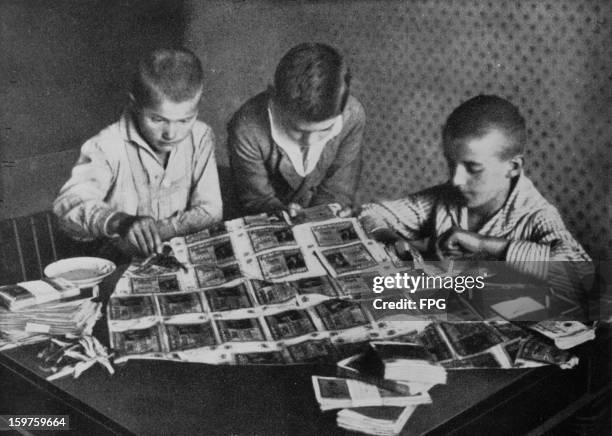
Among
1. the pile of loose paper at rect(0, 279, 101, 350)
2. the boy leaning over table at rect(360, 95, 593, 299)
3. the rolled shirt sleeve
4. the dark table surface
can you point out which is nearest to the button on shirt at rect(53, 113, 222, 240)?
the rolled shirt sleeve

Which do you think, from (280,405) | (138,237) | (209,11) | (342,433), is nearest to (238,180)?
(138,237)

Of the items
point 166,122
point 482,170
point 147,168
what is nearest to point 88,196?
point 147,168

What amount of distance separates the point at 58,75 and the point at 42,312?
2.06ft

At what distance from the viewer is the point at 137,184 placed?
1841 millimetres

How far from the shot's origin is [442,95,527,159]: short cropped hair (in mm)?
1685

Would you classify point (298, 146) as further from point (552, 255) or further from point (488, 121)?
point (552, 255)

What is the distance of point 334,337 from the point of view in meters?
1.65

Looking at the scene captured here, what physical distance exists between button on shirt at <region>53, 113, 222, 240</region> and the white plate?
7 centimetres

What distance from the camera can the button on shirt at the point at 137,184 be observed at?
180 centimetres

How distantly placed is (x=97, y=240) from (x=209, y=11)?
28.2 inches

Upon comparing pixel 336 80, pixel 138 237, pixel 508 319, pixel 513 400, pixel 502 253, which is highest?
pixel 336 80

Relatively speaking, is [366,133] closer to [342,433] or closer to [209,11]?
[209,11]

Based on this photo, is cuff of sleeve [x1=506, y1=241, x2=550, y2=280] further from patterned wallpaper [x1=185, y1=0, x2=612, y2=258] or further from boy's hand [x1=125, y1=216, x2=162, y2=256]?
boy's hand [x1=125, y1=216, x2=162, y2=256]

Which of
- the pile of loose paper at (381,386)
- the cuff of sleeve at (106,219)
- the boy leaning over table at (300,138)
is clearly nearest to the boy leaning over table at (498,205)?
the boy leaning over table at (300,138)
